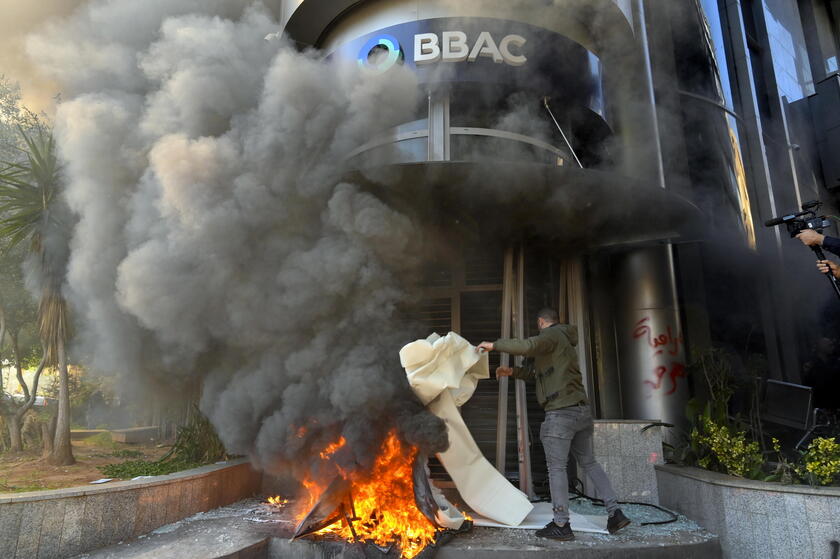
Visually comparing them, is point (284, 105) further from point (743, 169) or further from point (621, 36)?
point (743, 169)

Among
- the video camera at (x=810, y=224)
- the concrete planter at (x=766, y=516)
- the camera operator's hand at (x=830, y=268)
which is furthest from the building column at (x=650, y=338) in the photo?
the camera operator's hand at (x=830, y=268)

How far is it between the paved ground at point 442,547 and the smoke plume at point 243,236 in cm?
58

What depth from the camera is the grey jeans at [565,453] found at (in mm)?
3732

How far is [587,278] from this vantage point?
6.69 m

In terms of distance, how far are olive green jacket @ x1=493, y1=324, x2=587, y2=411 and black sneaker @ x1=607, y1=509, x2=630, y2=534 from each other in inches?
33.7

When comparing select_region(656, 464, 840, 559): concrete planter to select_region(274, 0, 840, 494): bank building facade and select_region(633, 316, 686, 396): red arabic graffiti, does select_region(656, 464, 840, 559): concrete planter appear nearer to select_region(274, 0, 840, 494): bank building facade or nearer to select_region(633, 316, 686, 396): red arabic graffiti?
select_region(274, 0, 840, 494): bank building facade

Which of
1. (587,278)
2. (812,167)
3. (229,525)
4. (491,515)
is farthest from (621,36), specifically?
(229,525)

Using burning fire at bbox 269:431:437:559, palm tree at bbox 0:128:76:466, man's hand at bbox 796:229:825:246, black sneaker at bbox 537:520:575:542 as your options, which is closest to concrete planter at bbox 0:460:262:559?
burning fire at bbox 269:431:437:559

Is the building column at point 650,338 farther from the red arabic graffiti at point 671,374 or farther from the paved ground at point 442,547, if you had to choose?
the paved ground at point 442,547

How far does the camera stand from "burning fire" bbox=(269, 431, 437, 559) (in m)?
3.68

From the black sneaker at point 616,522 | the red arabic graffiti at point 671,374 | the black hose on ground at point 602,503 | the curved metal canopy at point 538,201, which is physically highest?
the curved metal canopy at point 538,201

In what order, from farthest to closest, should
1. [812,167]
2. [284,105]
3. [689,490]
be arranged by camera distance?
[812,167]
[284,105]
[689,490]

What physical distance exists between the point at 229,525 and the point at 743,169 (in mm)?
9216

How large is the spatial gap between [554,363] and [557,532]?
1217 millimetres
